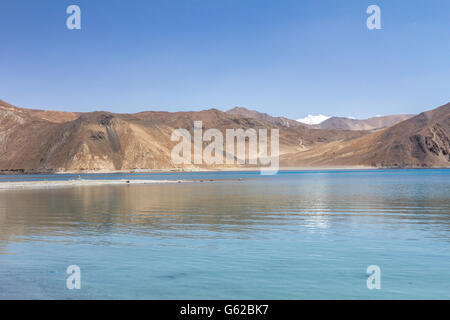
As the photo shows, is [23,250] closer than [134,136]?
Yes

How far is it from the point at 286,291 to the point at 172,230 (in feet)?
38.4

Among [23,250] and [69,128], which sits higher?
[69,128]

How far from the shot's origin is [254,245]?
60.1 ft
